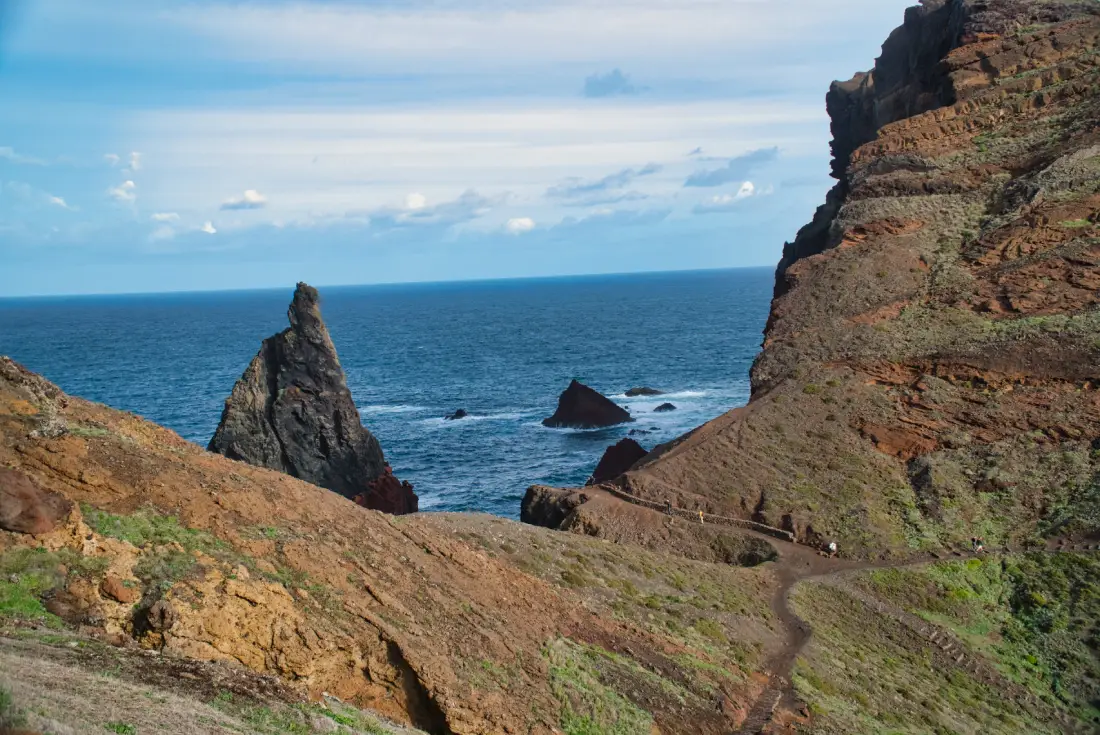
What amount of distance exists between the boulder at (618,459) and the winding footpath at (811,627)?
17012 mm

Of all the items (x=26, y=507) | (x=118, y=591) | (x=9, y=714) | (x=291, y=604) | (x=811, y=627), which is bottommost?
(x=811, y=627)

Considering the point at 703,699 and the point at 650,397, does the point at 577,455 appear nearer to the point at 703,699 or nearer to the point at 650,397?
the point at 650,397

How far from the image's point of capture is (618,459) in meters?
67.1

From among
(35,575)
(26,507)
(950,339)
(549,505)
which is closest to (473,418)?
(549,505)

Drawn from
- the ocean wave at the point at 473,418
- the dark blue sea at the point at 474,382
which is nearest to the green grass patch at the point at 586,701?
the dark blue sea at the point at 474,382

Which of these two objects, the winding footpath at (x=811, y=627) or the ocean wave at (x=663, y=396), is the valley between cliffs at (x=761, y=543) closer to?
the winding footpath at (x=811, y=627)

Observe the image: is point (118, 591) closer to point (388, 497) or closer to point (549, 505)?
point (549, 505)

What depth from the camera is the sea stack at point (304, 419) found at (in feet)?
201

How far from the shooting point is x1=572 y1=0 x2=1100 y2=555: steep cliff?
44.8m

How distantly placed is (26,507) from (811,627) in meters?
26.6

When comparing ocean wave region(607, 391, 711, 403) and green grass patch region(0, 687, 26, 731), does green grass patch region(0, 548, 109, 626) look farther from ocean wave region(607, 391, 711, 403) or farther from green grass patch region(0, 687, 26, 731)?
ocean wave region(607, 391, 711, 403)

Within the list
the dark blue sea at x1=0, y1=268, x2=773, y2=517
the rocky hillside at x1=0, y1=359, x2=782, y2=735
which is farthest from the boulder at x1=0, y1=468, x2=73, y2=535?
the dark blue sea at x1=0, y1=268, x2=773, y2=517

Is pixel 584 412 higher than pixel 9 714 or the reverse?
Answer: the reverse

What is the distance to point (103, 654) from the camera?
50.9 feet
